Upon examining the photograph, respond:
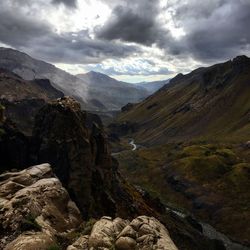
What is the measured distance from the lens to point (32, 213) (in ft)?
105

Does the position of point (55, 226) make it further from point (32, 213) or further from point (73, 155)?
point (73, 155)

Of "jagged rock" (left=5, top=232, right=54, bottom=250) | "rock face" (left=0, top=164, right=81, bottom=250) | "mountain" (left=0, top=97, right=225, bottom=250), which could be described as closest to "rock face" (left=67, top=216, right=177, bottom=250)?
"mountain" (left=0, top=97, right=225, bottom=250)

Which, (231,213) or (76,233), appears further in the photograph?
(231,213)

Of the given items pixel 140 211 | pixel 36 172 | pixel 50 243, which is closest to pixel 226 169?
pixel 140 211

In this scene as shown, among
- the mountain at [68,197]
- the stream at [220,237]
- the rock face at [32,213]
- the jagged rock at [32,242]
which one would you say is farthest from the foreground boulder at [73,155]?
the stream at [220,237]

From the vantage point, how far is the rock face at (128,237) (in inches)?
1072

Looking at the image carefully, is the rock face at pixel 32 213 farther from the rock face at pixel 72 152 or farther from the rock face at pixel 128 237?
the rock face at pixel 72 152

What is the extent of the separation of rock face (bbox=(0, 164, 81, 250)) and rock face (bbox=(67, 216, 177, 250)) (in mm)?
2993

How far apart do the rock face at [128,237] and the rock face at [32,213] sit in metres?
2.99

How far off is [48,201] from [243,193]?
130766 mm

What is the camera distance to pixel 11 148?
7569 centimetres

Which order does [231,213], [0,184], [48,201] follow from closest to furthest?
[48,201], [0,184], [231,213]

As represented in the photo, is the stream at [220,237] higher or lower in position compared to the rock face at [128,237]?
lower

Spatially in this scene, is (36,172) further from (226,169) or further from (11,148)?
(226,169)
